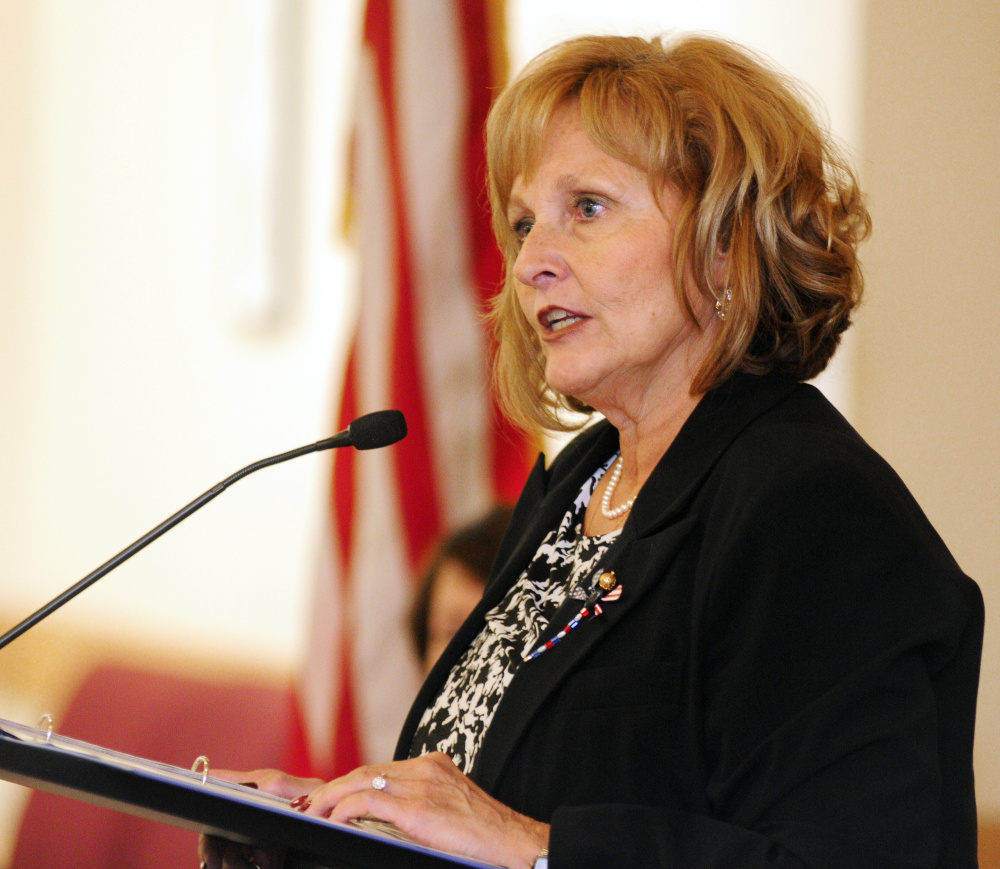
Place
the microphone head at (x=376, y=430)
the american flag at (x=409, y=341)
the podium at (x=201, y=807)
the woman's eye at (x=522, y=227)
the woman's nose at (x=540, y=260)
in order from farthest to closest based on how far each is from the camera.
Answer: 1. the american flag at (x=409, y=341)
2. the woman's eye at (x=522, y=227)
3. the woman's nose at (x=540, y=260)
4. the microphone head at (x=376, y=430)
5. the podium at (x=201, y=807)

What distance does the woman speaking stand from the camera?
0.96 m

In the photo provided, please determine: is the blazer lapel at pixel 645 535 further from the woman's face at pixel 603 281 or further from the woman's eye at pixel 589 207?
the woman's eye at pixel 589 207

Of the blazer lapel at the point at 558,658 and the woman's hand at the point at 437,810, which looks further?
the blazer lapel at the point at 558,658

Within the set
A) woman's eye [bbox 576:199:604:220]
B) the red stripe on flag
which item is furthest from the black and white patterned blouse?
the red stripe on flag

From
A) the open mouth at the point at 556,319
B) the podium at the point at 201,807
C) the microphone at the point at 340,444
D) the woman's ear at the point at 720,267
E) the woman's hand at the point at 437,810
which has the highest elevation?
the woman's ear at the point at 720,267

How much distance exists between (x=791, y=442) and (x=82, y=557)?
3.19m

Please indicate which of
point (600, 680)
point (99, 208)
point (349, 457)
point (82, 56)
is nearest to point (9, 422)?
point (99, 208)

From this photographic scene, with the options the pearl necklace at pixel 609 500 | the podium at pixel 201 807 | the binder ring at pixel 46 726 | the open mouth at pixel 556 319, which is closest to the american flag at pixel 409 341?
the pearl necklace at pixel 609 500

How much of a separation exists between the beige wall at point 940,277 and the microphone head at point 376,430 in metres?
1.45

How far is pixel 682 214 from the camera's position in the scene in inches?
52.2

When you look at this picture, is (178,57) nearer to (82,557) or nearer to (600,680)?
(82,557)

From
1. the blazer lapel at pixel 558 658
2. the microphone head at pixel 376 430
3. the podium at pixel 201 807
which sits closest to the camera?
the podium at pixel 201 807

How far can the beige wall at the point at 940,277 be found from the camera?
2.37 meters

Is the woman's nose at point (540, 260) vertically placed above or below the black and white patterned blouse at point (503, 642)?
above
